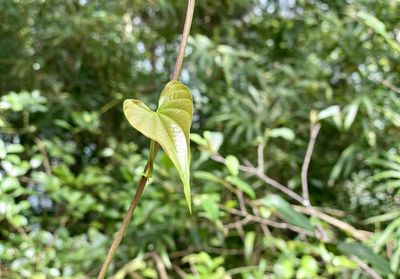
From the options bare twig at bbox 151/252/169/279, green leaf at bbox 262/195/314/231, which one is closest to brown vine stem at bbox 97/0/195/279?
green leaf at bbox 262/195/314/231

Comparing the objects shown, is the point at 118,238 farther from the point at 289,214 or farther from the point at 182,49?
the point at 289,214

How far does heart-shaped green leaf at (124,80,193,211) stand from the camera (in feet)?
1.10

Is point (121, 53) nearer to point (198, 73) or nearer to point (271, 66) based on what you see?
Answer: point (198, 73)

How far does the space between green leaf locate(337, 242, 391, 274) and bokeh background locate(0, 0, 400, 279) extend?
4 centimetres

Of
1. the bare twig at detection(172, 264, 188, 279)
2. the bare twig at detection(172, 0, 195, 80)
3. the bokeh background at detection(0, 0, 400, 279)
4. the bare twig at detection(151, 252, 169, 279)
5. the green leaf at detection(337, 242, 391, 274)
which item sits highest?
the bare twig at detection(172, 0, 195, 80)

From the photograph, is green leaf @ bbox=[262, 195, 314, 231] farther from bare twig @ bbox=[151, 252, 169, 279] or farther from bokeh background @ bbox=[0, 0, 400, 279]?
bare twig @ bbox=[151, 252, 169, 279]

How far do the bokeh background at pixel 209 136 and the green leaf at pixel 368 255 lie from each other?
0.04 m

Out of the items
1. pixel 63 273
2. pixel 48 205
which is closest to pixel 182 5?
pixel 48 205

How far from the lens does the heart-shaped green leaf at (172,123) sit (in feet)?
1.10

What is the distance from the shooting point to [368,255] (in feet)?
2.68

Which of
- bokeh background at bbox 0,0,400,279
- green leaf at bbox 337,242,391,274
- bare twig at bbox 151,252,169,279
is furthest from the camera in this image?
bare twig at bbox 151,252,169,279

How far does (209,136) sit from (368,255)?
1.06 ft

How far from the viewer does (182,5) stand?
1538mm

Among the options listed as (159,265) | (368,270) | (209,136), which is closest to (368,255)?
(368,270)
